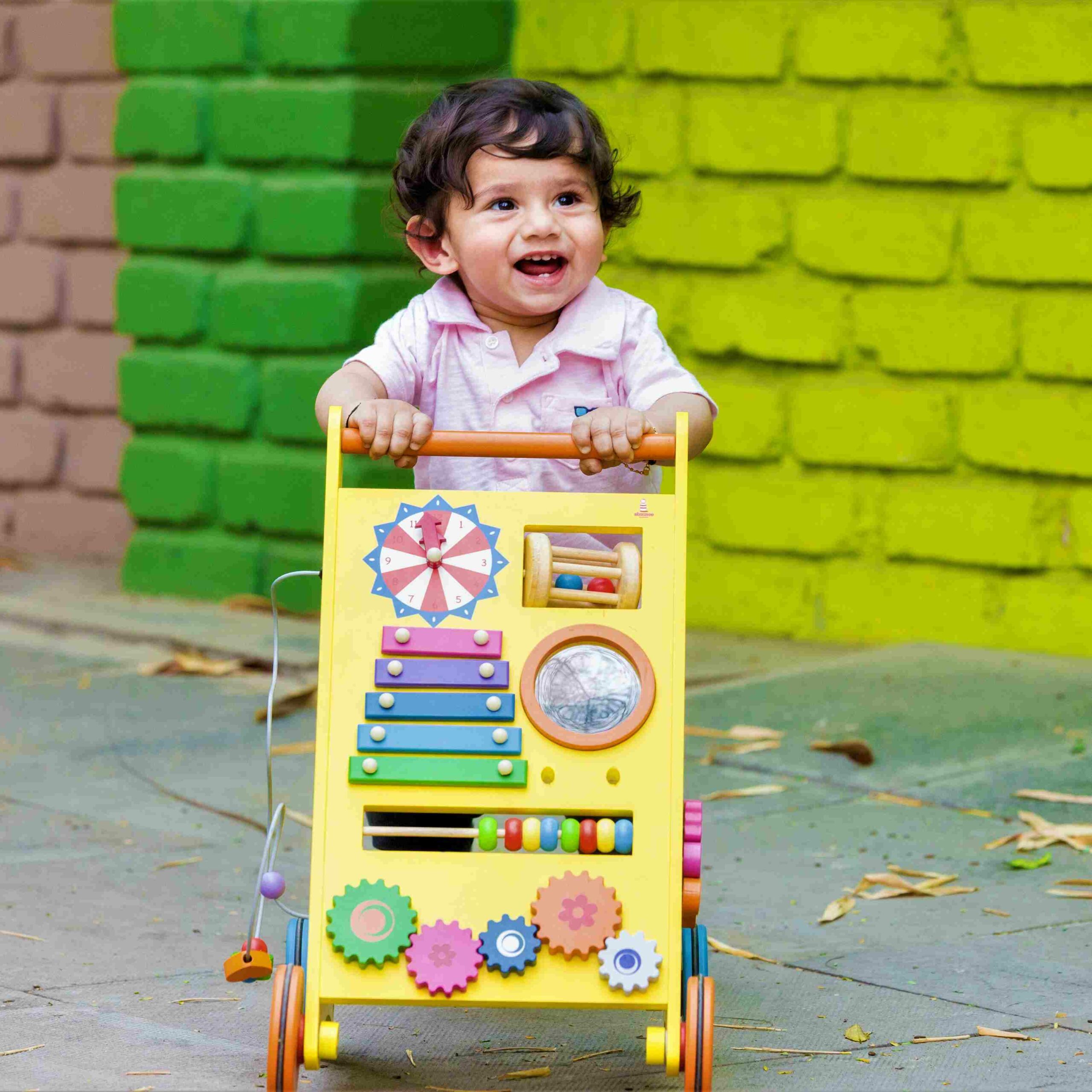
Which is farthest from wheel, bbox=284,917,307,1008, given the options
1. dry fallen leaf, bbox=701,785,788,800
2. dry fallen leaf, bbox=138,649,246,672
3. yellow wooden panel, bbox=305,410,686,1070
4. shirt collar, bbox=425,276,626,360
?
dry fallen leaf, bbox=138,649,246,672

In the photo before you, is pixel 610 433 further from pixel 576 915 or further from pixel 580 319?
pixel 576 915

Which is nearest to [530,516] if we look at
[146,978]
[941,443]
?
[146,978]

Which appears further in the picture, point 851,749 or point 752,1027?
point 851,749

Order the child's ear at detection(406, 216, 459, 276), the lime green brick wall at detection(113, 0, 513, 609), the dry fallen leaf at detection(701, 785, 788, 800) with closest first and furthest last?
1. the child's ear at detection(406, 216, 459, 276)
2. the dry fallen leaf at detection(701, 785, 788, 800)
3. the lime green brick wall at detection(113, 0, 513, 609)

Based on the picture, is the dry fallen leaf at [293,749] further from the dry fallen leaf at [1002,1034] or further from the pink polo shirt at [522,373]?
the dry fallen leaf at [1002,1034]

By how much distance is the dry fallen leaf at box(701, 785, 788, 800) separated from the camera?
13.6 feet

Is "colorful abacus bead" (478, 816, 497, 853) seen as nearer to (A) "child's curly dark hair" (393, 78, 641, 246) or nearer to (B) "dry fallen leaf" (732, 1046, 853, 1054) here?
(B) "dry fallen leaf" (732, 1046, 853, 1054)

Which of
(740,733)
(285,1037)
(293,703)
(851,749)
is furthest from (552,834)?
(293,703)

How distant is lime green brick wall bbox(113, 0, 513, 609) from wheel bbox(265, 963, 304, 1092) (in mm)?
3201

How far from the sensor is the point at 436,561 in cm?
258

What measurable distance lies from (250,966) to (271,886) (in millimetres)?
129

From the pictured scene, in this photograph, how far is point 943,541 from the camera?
5203 mm

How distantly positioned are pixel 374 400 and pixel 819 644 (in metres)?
2.99

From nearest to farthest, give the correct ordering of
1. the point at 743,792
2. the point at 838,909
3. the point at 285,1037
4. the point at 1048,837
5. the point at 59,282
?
the point at 285,1037
the point at 838,909
the point at 1048,837
the point at 743,792
the point at 59,282
